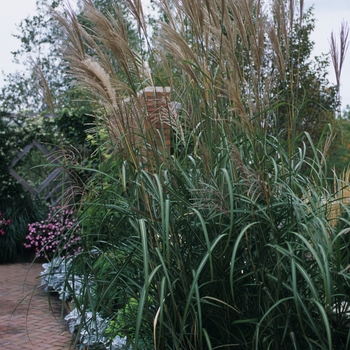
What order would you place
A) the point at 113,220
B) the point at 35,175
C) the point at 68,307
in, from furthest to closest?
the point at 35,175, the point at 68,307, the point at 113,220

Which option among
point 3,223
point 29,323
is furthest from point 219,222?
point 3,223

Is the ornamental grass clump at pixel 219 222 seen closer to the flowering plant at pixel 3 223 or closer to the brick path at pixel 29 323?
the brick path at pixel 29 323

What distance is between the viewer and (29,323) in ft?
17.8

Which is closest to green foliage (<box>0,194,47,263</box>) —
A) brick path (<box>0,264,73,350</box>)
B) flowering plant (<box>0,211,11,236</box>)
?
flowering plant (<box>0,211,11,236</box>)

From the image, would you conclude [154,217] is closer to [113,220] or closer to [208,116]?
[113,220]

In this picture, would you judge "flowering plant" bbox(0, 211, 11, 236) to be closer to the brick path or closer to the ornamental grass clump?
the brick path

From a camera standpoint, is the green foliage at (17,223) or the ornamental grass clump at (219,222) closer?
the ornamental grass clump at (219,222)

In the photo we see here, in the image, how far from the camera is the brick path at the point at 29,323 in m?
4.67

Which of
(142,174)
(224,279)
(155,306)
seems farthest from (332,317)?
(142,174)

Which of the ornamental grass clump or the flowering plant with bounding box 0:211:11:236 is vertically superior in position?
the ornamental grass clump

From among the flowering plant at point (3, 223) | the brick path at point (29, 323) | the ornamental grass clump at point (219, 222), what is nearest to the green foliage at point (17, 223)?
the flowering plant at point (3, 223)

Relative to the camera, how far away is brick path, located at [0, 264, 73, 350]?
4.67 metres

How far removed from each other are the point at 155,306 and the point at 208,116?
1.07 metres

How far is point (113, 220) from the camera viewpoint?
127 inches
